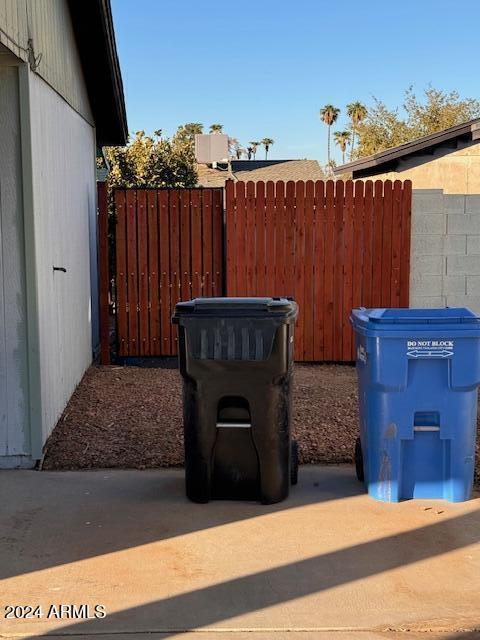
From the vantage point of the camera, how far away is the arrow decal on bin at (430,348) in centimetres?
482

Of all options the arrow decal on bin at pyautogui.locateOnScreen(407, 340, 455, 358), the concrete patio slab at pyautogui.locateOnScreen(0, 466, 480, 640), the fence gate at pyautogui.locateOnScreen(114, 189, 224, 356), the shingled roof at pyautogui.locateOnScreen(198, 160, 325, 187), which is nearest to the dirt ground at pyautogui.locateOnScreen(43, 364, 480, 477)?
the concrete patio slab at pyautogui.locateOnScreen(0, 466, 480, 640)

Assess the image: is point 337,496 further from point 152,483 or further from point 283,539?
point 152,483

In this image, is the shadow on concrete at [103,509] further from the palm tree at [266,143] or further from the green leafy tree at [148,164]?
the palm tree at [266,143]

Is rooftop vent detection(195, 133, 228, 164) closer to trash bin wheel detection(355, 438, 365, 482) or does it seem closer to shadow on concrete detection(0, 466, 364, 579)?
shadow on concrete detection(0, 466, 364, 579)

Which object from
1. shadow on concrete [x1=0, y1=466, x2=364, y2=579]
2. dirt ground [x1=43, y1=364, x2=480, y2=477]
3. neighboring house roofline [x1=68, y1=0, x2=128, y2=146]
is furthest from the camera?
neighboring house roofline [x1=68, y1=0, x2=128, y2=146]

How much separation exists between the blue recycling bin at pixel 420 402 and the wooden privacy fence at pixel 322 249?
4687mm

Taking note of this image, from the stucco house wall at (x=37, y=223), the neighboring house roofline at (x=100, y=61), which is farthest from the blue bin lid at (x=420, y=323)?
the neighboring house roofline at (x=100, y=61)

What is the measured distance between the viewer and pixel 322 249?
967cm

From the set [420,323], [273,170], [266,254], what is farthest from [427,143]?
[273,170]

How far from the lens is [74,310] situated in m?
8.05

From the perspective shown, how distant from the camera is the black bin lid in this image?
482 cm

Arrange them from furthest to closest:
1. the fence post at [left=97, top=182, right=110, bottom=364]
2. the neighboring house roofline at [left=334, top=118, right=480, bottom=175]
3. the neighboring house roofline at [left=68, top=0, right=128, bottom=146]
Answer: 1. the neighboring house roofline at [left=334, top=118, right=480, bottom=175]
2. the fence post at [left=97, top=182, right=110, bottom=364]
3. the neighboring house roofline at [left=68, top=0, right=128, bottom=146]

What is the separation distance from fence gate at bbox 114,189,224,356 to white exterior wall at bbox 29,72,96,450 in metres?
0.47

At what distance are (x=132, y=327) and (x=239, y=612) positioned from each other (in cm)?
655
